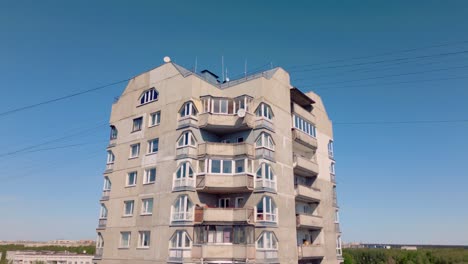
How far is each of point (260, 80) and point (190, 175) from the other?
11.7 metres

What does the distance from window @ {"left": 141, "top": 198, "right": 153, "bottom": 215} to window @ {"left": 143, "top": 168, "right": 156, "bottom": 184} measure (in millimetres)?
1853

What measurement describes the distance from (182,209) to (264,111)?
12170 millimetres

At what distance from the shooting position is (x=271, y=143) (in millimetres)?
33312

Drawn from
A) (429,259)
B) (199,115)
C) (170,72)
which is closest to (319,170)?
(199,115)

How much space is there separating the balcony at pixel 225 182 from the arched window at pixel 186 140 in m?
3.34

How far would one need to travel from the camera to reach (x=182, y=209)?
30094 millimetres

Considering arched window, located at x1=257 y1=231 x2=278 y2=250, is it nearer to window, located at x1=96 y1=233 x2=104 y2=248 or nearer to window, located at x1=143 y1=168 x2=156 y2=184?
window, located at x1=143 y1=168 x2=156 y2=184

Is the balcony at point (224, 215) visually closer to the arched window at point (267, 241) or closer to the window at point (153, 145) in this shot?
the arched window at point (267, 241)

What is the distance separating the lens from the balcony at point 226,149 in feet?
104

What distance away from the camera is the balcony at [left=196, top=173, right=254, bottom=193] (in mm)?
30375

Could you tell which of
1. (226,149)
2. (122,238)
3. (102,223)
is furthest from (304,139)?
(102,223)

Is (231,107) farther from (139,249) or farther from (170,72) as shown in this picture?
(139,249)

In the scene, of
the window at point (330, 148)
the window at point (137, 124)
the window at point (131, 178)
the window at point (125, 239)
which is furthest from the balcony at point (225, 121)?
the window at point (330, 148)

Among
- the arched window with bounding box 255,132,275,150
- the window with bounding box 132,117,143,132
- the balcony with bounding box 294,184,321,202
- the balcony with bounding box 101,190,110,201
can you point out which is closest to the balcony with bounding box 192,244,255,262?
the arched window with bounding box 255,132,275,150
